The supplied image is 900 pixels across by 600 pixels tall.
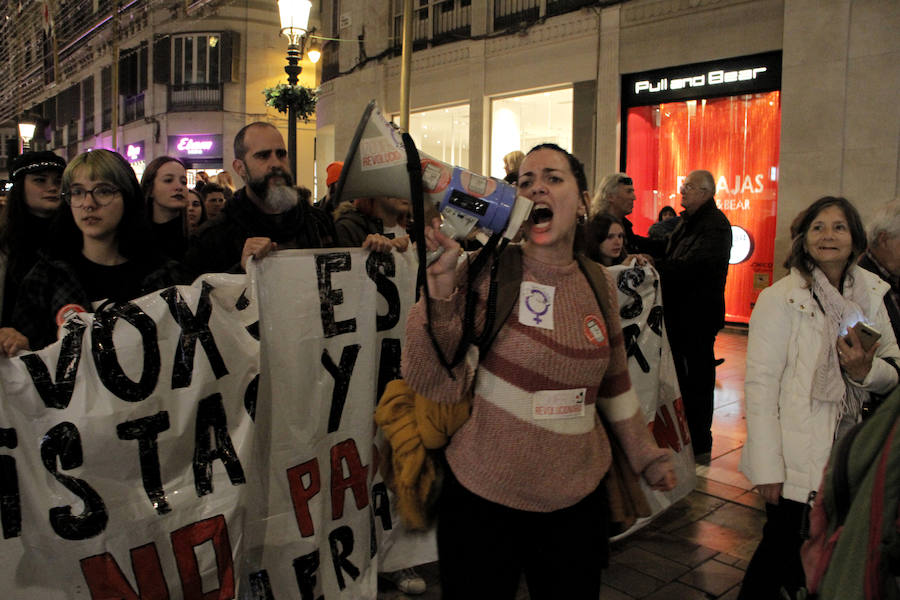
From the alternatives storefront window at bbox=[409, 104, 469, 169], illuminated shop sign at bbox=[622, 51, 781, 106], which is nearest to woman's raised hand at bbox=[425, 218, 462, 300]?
illuminated shop sign at bbox=[622, 51, 781, 106]

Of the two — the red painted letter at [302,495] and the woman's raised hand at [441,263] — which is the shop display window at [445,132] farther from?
the woman's raised hand at [441,263]

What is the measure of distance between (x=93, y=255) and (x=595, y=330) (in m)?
2.22

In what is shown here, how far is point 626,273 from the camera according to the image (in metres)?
4.02

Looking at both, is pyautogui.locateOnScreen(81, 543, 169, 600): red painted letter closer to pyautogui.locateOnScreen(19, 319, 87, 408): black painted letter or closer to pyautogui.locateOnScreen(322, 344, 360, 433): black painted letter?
pyautogui.locateOnScreen(19, 319, 87, 408): black painted letter

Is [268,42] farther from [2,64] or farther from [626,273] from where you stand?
[626,273]

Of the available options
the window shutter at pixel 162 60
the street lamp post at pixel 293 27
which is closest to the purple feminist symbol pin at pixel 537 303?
the street lamp post at pixel 293 27

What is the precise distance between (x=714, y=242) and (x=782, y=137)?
5.26m

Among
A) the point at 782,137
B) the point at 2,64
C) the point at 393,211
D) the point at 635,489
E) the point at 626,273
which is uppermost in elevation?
the point at 2,64

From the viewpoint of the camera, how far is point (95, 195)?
2.98 metres

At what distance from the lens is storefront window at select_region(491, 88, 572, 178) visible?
13414 millimetres

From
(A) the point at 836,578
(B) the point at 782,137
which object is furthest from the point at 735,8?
(A) the point at 836,578

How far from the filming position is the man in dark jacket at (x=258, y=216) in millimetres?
3400

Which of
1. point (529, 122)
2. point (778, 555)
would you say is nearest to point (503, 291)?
point (778, 555)

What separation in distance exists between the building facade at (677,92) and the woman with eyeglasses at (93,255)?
893 cm
